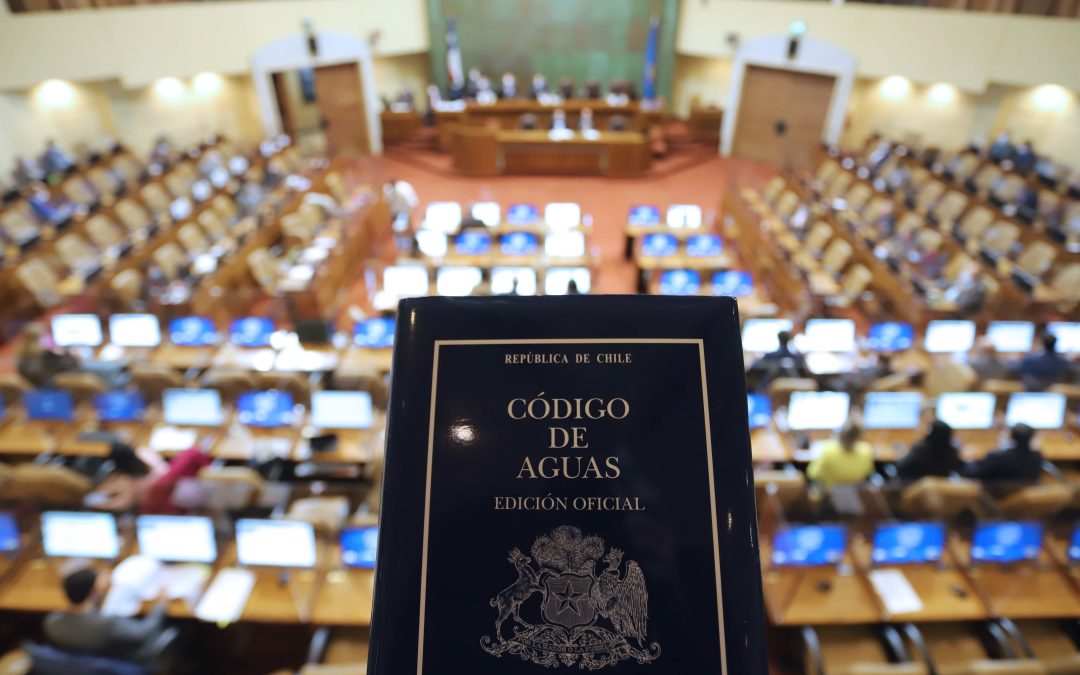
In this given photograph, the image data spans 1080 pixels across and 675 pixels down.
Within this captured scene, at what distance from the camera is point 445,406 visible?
3.41ft

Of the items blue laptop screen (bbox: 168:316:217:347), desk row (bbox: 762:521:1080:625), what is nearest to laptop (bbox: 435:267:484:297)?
blue laptop screen (bbox: 168:316:217:347)

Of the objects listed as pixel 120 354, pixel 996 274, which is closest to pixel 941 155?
pixel 996 274

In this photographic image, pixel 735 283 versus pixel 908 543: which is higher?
pixel 735 283

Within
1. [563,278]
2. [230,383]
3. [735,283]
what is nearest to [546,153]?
[563,278]

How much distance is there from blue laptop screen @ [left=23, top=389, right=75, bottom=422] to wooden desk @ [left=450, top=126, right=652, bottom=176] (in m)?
9.98

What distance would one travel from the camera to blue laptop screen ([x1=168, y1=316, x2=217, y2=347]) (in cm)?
638

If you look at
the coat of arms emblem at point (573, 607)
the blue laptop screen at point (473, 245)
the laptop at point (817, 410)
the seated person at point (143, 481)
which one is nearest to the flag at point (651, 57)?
the blue laptop screen at point (473, 245)

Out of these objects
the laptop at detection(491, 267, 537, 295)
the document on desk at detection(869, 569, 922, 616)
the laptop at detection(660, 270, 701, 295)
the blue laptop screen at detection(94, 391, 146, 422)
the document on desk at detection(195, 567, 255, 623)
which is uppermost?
the laptop at detection(491, 267, 537, 295)

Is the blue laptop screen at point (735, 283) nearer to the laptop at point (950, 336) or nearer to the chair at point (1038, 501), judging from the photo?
the laptop at point (950, 336)

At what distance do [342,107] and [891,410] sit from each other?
1425 cm

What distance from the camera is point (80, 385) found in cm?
538

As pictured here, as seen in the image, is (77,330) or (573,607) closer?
(573,607)

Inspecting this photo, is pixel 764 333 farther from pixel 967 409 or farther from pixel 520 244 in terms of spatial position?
pixel 520 244

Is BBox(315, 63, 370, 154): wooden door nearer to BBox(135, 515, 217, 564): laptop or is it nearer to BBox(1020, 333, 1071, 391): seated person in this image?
BBox(135, 515, 217, 564): laptop
